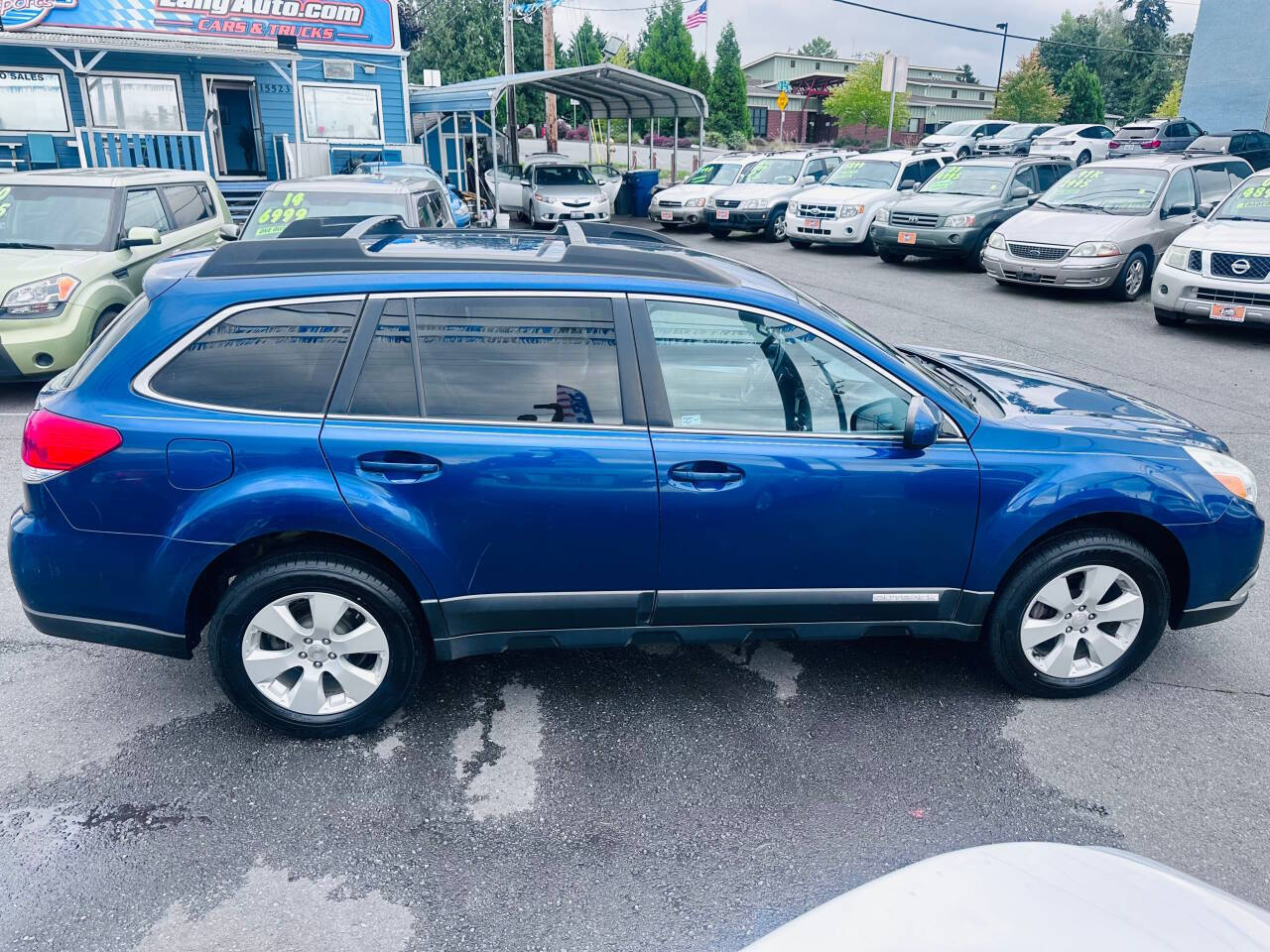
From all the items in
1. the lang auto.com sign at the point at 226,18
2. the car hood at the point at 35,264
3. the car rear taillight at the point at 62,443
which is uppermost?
the lang auto.com sign at the point at 226,18

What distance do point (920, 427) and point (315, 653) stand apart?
2.28m

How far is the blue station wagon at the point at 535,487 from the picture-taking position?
3389 mm

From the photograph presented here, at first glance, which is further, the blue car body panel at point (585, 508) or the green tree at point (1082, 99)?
the green tree at point (1082, 99)

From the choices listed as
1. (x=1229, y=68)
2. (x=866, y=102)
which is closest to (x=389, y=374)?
(x=1229, y=68)

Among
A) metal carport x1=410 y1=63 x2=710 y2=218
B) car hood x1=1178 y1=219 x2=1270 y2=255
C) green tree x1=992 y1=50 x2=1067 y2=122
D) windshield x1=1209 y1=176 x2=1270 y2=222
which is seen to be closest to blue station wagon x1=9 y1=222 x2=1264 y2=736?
car hood x1=1178 y1=219 x2=1270 y2=255

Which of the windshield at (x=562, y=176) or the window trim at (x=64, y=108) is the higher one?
the window trim at (x=64, y=108)

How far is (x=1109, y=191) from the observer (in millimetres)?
13133

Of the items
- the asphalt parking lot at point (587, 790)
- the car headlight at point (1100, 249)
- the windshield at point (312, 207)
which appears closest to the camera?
the asphalt parking lot at point (587, 790)

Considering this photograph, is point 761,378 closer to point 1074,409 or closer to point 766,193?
point 1074,409

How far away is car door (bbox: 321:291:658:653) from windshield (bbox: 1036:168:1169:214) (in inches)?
455

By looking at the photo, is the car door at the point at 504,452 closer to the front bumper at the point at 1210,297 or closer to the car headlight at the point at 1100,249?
the front bumper at the point at 1210,297

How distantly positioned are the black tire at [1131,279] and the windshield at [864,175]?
20.6ft

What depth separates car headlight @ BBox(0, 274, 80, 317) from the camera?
751cm

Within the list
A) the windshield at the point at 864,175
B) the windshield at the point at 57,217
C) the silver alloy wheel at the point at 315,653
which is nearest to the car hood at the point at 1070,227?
the windshield at the point at 864,175
